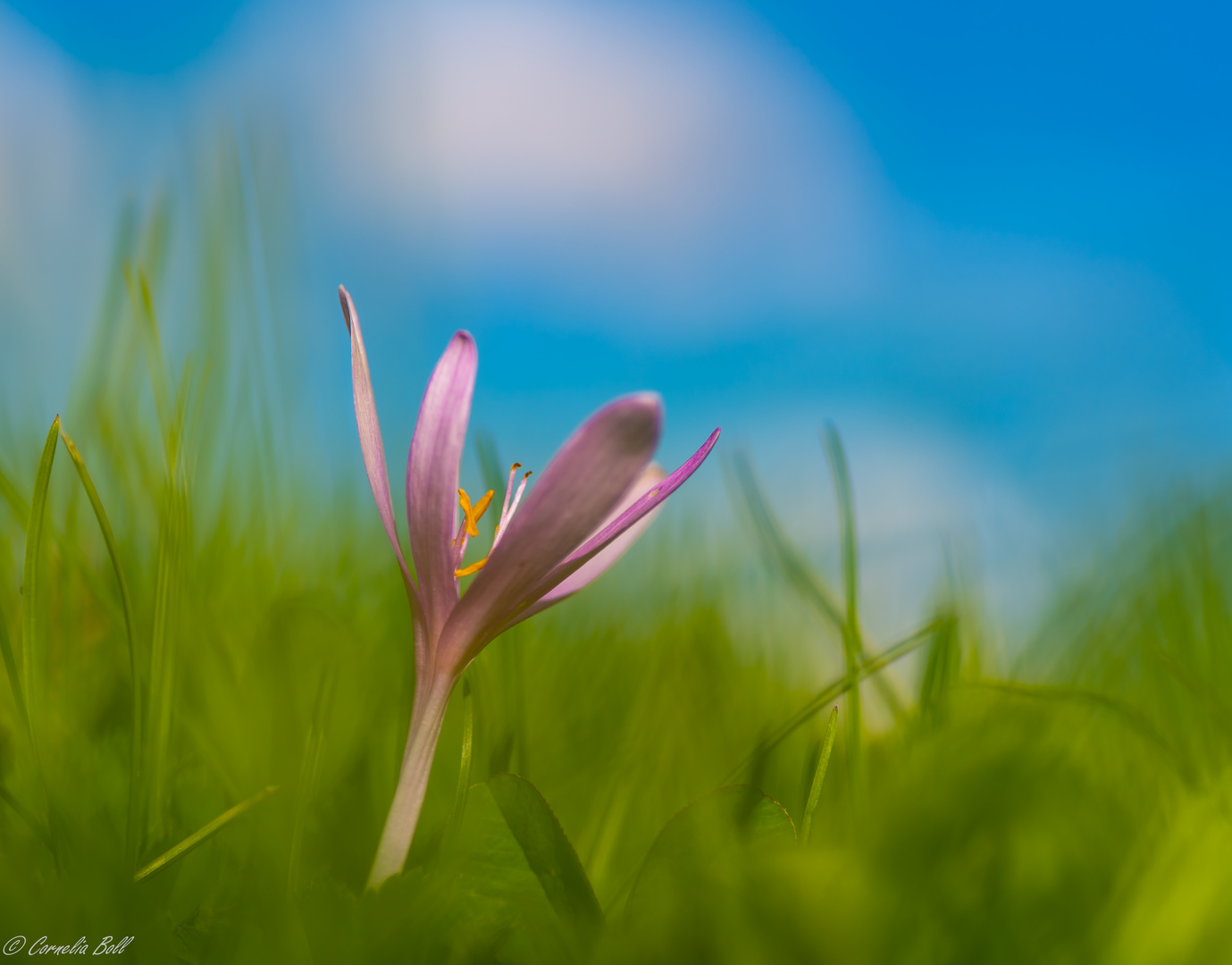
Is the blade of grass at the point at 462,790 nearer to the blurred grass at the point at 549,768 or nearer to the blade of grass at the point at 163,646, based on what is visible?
the blurred grass at the point at 549,768

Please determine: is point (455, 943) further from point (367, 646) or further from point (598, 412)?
point (367, 646)

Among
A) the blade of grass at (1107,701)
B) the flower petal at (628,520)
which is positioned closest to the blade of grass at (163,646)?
the flower petal at (628,520)

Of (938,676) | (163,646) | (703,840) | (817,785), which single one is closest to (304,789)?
(163,646)

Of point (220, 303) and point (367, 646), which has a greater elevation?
point (220, 303)

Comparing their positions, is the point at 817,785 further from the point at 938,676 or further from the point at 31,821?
the point at 31,821

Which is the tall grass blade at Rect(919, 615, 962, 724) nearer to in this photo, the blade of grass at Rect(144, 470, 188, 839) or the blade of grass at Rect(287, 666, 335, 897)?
the blade of grass at Rect(287, 666, 335, 897)

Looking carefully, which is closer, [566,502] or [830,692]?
[566,502]

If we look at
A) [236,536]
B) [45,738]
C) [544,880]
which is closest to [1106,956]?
[544,880]
